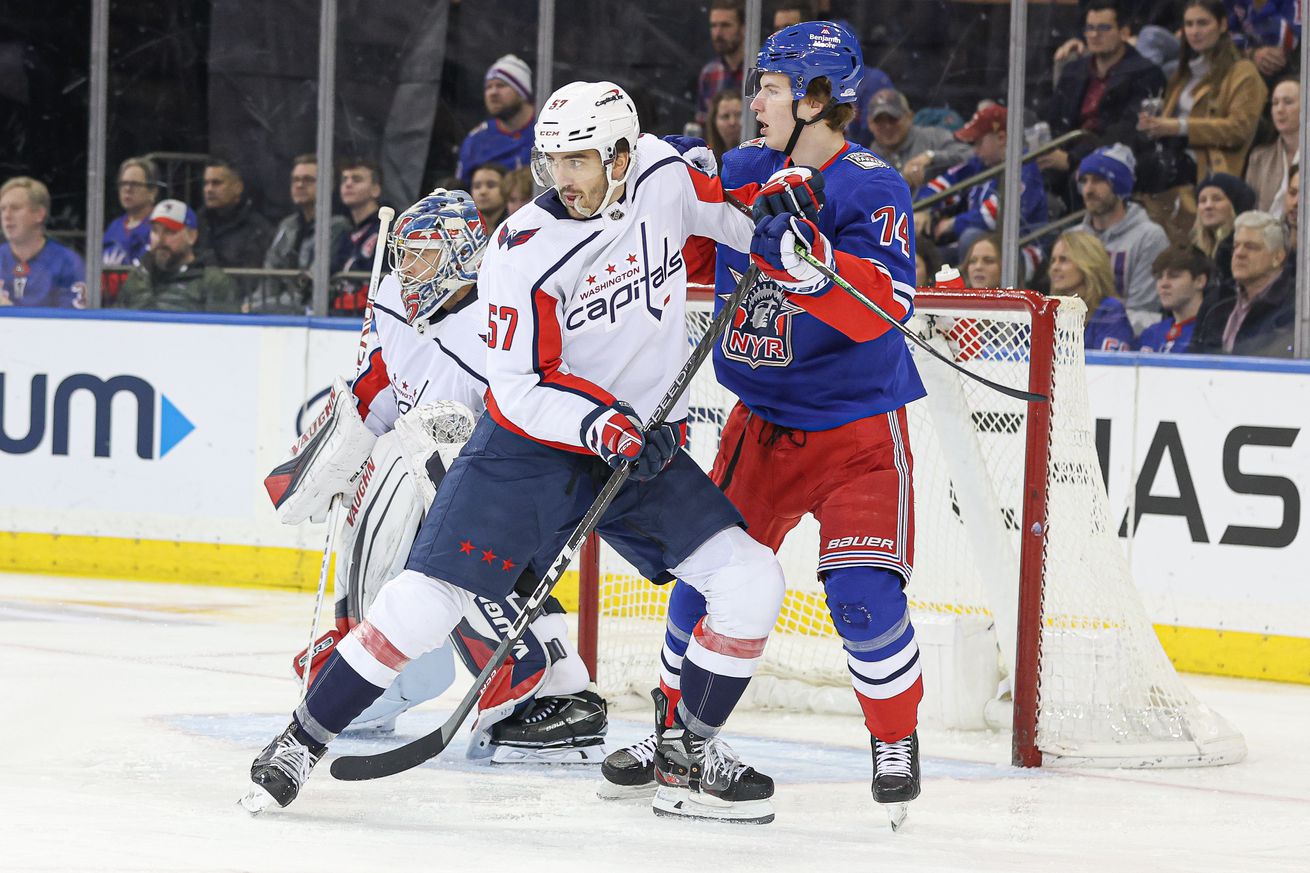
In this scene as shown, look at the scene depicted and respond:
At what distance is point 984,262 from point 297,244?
7.79 ft

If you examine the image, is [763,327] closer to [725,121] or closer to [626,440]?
[626,440]

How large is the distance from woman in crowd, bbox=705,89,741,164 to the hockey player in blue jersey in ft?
9.10

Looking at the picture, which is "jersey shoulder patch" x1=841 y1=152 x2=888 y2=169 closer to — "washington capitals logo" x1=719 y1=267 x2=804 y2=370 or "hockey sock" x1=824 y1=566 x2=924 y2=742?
"washington capitals logo" x1=719 y1=267 x2=804 y2=370

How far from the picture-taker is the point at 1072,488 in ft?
12.2

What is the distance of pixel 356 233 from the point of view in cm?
638

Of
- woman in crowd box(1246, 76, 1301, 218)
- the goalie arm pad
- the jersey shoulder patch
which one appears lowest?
the goalie arm pad

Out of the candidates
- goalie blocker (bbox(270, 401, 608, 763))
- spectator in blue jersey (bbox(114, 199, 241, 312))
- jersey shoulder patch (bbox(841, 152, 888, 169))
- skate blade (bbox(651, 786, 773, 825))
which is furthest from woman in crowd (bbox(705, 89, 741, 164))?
skate blade (bbox(651, 786, 773, 825))

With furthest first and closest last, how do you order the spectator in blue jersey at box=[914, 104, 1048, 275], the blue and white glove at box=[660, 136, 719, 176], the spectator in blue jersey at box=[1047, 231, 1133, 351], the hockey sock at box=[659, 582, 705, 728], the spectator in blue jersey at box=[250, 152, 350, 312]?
the spectator in blue jersey at box=[250, 152, 350, 312] < the spectator in blue jersey at box=[914, 104, 1048, 275] < the spectator in blue jersey at box=[1047, 231, 1133, 351] < the hockey sock at box=[659, 582, 705, 728] < the blue and white glove at box=[660, 136, 719, 176]

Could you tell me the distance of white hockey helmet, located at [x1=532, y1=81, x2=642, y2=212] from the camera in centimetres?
291

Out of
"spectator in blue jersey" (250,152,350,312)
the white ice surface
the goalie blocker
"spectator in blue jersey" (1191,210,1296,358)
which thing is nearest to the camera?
the white ice surface

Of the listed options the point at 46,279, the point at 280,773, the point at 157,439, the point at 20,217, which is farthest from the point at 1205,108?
the point at 20,217

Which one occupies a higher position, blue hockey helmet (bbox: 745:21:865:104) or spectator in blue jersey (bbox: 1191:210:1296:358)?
blue hockey helmet (bbox: 745:21:865:104)

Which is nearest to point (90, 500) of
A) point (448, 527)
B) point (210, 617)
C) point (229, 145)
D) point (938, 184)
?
point (210, 617)

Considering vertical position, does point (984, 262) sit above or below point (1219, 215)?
below
